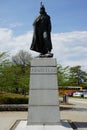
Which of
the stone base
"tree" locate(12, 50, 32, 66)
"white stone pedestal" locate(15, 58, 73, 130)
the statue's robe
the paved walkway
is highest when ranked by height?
"tree" locate(12, 50, 32, 66)

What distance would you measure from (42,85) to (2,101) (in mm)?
12880

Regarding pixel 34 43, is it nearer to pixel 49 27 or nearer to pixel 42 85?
pixel 49 27

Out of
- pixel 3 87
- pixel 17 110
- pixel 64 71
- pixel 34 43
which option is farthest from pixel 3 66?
pixel 34 43

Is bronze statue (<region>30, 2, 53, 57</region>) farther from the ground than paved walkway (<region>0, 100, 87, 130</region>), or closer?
farther from the ground

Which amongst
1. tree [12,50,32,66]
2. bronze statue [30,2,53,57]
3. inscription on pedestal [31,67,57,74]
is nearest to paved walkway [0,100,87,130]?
inscription on pedestal [31,67,57,74]

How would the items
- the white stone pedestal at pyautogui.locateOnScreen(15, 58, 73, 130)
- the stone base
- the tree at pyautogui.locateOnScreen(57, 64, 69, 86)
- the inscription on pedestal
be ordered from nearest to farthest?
the stone base → the white stone pedestal at pyautogui.locateOnScreen(15, 58, 73, 130) → the inscription on pedestal → the tree at pyautogui.locateOnScreen(57, 64, 69, 86)

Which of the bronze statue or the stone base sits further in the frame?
the bronze statue

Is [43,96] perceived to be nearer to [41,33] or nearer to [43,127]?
[43,127]

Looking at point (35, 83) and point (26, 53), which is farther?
point (26, 53)

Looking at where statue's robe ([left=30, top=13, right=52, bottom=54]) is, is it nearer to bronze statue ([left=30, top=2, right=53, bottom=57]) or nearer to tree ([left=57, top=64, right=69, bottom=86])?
bronze statue ([left=30, top=2, right=53, bottom=57])

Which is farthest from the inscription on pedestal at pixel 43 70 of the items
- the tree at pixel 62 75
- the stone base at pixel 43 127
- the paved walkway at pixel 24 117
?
the tree at pixel 62 75

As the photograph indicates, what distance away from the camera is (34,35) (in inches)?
637

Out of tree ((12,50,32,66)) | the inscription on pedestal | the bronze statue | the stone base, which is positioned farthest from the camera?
tree ((12,50,32,66))

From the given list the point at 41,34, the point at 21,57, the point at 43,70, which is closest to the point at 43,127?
the point at 43,70
